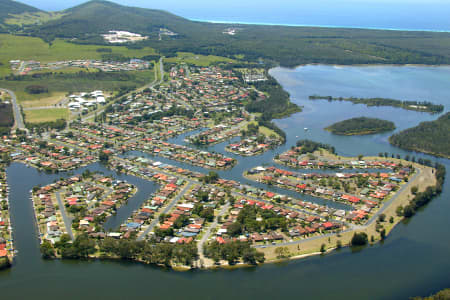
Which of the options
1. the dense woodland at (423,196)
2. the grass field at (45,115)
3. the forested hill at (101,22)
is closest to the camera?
the dense woodland at (423,196)

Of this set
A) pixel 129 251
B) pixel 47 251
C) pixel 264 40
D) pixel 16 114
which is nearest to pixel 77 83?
pixel 16 114

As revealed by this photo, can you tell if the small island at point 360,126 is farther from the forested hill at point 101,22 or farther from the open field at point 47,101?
the forested hill at point 101,22

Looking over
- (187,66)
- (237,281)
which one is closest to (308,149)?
(237,281)

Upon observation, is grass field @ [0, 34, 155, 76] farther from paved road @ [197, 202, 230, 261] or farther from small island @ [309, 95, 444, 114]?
paved road @ [197, 202, 230, 261]

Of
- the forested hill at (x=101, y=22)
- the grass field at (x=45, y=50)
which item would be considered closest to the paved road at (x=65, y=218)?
the grass field at (x=45, y=50)

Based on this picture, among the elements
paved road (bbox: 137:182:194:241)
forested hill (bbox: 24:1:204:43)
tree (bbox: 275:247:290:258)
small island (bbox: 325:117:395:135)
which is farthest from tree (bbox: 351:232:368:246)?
forested hill (bbox: 24:1:204:43)
